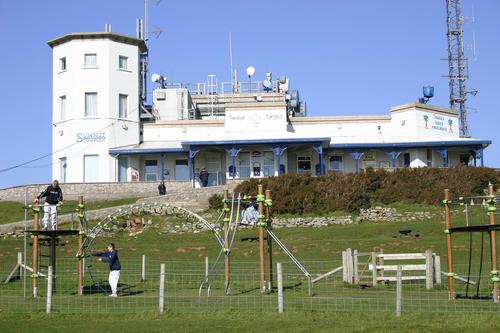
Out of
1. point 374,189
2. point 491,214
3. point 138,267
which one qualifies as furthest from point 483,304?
point 374,189

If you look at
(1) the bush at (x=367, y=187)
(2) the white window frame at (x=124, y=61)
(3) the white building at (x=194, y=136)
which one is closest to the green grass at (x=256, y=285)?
(1) the bush at (x=367, y=187)

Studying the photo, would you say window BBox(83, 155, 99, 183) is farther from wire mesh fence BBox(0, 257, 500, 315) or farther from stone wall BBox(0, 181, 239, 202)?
wire mesh fence BBox(0, 257, 500, 315)

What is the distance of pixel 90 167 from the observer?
6338cm

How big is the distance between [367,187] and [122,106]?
24.3 m

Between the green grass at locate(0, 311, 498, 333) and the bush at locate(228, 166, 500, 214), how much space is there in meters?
30.4

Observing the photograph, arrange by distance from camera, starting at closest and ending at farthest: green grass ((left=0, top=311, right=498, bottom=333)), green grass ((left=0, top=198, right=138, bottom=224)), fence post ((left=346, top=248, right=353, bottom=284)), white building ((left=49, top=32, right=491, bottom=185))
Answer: green grass ((left=0, top=311, right=498, bottom=333)), fence post ((left=346, top=248, right=353, bottom=284)), green grass ((left=0, top=198, right=138, bottom=224)), white building ((left=49, top=32, right=491, bottom=185))

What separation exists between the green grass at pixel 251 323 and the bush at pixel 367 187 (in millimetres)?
30367

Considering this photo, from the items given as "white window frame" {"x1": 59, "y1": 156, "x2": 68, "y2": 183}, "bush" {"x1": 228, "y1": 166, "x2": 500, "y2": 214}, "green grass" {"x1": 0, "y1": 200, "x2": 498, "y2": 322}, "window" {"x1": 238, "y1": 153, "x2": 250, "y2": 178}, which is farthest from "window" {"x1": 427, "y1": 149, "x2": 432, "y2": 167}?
"white window frame" {"x1": 59, "y1": 156, "x2": 68, "y2": 183}

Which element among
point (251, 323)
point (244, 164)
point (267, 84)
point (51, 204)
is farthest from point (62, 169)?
point (251, 323)

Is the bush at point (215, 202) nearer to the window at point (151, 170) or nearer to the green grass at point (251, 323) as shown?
the window at point (151, 170)

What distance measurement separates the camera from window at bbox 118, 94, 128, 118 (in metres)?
64.6

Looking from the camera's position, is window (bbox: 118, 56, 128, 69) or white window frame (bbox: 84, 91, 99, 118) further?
window (bbox: 118, 56, 128, 69)

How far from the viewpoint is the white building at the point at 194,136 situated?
62.9 meters

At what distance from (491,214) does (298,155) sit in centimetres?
4509
